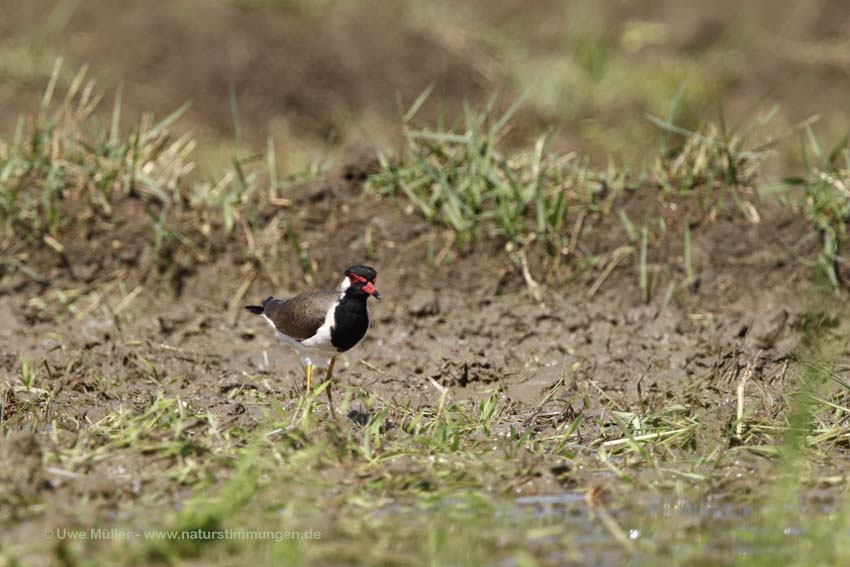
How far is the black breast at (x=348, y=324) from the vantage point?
5750 mm

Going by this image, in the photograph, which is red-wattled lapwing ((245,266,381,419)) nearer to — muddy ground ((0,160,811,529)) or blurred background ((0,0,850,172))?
muddy ground ((0,160,811,529))

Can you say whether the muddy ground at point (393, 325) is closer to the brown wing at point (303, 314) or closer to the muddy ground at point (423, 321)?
the muddy ground at point (423, 321)

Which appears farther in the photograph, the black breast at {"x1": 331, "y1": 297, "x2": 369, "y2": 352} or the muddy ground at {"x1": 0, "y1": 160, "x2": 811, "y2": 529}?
the muddy ground at {"x1": 0, "y1": 160, "x2": 811, "y2": 529}

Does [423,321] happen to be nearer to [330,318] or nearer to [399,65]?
[330,318]

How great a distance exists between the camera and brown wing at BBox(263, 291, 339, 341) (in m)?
5.89

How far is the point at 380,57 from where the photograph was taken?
1161 centimetres

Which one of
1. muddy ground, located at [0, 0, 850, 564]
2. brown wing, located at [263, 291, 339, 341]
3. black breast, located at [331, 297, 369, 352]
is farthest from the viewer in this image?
brown wing, located at [263, 291, 339, 341]

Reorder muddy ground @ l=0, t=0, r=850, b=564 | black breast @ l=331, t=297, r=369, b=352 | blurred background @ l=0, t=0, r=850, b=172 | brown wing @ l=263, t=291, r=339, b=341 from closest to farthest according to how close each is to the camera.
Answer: muddy ground @ l=0, t=0, r=850, b=564, black breast @ l=331, t=297, r=369, b=352, brown wing @ l=263, t=291, r=339, b=341, blurred background @ l=0, t=0, r=850, b=172

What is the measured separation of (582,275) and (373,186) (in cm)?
143

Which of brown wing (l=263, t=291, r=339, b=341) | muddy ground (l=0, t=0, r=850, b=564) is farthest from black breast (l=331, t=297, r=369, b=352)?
muddy ground (l=0, t=0, r=850, b=564)

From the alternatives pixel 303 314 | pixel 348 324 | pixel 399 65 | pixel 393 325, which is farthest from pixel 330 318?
pixel 399 65

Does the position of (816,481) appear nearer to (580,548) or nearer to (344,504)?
(580,548)

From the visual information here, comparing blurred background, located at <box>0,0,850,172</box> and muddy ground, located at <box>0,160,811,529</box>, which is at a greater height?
blurred background, located at <box>0,0,850,172</box>

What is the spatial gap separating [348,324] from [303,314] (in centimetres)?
33
